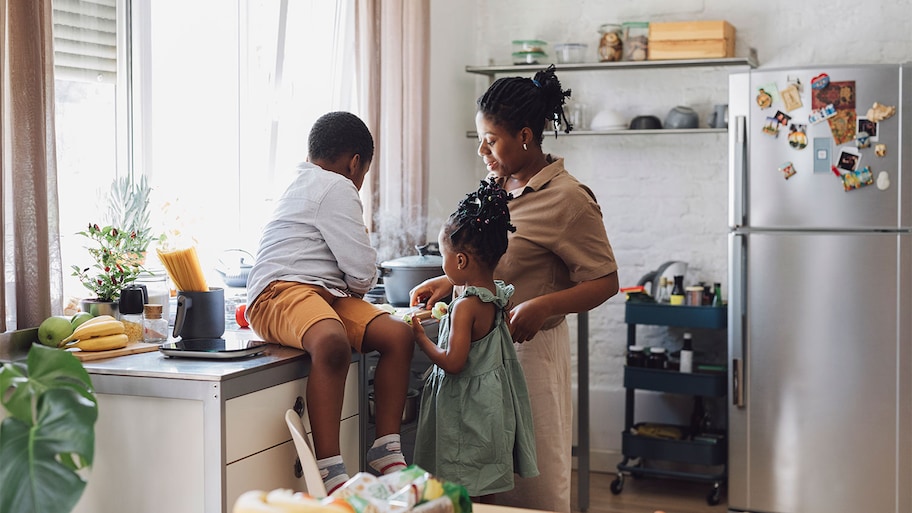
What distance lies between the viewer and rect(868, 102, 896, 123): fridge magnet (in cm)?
360

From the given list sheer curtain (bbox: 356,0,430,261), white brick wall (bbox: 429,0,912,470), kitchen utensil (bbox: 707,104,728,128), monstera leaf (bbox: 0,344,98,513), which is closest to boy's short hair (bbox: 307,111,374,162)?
monstera leaf (bbox: 0,344,98,513)

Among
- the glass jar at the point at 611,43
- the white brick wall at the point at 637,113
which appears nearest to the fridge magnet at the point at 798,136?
the white brick wall at the point at 637,113

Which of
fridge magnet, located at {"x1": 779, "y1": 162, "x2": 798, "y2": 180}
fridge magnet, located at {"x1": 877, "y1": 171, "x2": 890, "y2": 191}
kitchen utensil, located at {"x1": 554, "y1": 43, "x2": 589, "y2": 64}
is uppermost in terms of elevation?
kitchen utensil, located at {"x1": 554, "y1": 43, "x2": 589, "y2": 64}

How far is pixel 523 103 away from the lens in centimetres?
227

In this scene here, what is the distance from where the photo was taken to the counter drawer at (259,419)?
178 centimetres

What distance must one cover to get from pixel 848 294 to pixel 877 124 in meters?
0.64

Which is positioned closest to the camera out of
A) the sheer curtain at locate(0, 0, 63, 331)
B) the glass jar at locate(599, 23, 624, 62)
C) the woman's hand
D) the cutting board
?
the cutting board

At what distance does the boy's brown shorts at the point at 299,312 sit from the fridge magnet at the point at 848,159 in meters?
2.23

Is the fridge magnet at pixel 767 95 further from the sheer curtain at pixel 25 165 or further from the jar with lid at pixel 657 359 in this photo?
the sheer curtain at pixel 25 165

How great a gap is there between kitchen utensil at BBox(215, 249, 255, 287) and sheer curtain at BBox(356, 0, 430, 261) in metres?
0.60

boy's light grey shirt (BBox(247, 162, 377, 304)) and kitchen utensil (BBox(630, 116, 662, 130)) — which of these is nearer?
boy's light grey shirt (BBox(247, 162, 377, 304))

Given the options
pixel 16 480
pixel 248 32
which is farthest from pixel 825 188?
pixel 16 480

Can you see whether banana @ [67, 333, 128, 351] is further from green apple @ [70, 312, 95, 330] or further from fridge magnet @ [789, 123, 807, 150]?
fridge magnet @ [789, 123, 807, 150]

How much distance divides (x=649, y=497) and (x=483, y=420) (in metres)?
2.27
